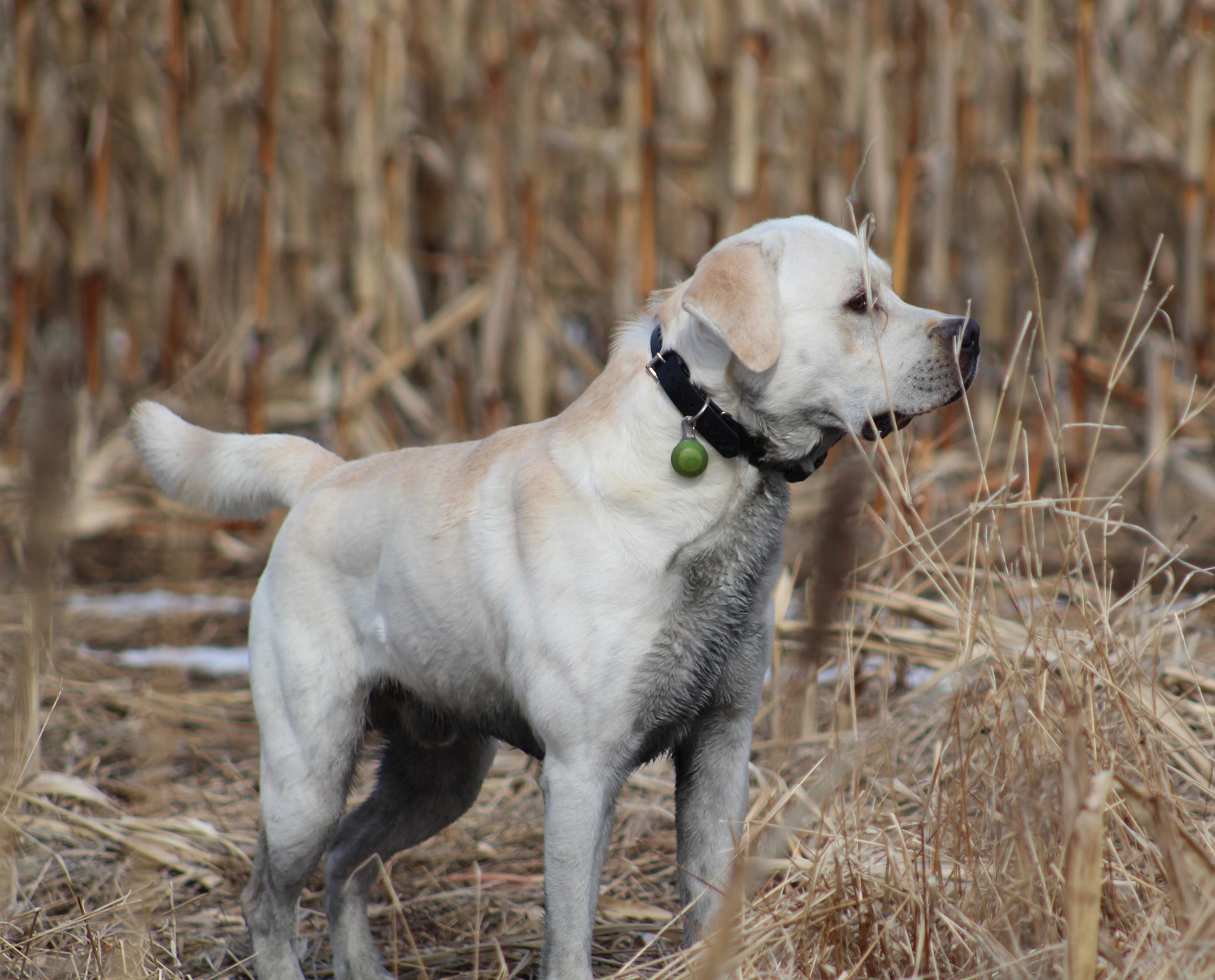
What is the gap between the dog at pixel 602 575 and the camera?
212 cm

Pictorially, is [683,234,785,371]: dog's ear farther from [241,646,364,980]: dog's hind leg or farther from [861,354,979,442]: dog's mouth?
[241,646,364,980]: dog's hind leg

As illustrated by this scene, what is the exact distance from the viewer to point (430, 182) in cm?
643

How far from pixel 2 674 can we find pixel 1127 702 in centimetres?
338

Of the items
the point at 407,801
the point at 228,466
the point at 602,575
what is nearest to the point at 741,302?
the point at 602,575

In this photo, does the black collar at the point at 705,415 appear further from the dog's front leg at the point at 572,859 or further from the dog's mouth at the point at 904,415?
the dog's front leg at the point at 572,859

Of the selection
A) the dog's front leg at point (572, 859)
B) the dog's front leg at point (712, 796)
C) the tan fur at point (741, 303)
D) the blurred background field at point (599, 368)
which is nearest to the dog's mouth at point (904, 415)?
the blurred background field at point (599, 368)

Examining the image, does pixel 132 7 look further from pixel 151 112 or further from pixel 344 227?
pixel 344 227

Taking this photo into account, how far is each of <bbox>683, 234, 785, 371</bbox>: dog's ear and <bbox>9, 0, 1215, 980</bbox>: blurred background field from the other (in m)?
0.23

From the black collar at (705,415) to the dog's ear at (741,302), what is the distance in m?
0.10

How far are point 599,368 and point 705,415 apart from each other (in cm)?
410

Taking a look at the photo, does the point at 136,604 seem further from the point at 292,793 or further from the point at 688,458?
the point at 688,458

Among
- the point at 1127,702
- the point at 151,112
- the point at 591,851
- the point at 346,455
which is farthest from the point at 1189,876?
the point at 151,112

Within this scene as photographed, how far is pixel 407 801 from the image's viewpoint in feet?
9.11

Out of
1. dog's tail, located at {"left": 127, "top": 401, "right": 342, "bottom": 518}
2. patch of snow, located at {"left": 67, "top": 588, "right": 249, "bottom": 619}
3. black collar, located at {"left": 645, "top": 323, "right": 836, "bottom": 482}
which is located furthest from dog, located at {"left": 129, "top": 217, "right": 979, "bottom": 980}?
patch of snow, located at {"left": 67, "top": 588, "right": 249, "bottom": 619}
